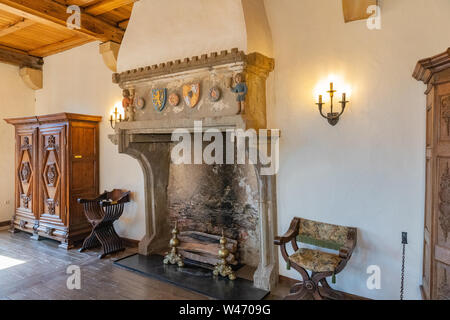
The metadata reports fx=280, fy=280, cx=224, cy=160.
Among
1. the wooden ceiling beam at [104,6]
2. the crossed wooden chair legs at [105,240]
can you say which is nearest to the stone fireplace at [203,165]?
the crossed wooden chair legs at [105,240]

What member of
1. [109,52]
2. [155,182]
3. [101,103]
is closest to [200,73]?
[155,182]

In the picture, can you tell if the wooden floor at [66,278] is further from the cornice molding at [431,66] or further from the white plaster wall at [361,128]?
the cornice molding at [431,66]

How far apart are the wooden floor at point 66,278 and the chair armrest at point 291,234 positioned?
2.13ft

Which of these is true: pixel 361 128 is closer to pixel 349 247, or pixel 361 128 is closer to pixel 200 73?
pixel 349 247

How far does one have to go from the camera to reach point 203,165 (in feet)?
13.7

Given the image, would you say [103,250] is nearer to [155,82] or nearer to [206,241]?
[206,241]

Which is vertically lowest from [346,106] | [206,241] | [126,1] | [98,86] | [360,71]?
[206,241]

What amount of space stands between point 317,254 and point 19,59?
6730mm

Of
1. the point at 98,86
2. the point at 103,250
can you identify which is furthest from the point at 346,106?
the point at 98,86

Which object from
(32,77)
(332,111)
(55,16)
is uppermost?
(55,16)

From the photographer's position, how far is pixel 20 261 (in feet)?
13.2

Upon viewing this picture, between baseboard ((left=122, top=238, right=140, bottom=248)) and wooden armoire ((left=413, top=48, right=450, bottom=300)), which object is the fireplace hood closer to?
wooden armoire ((left=413, top=48, right=450, bottom=300))

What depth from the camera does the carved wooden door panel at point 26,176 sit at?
5.14 metres

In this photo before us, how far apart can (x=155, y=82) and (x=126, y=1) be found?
1314 mm
